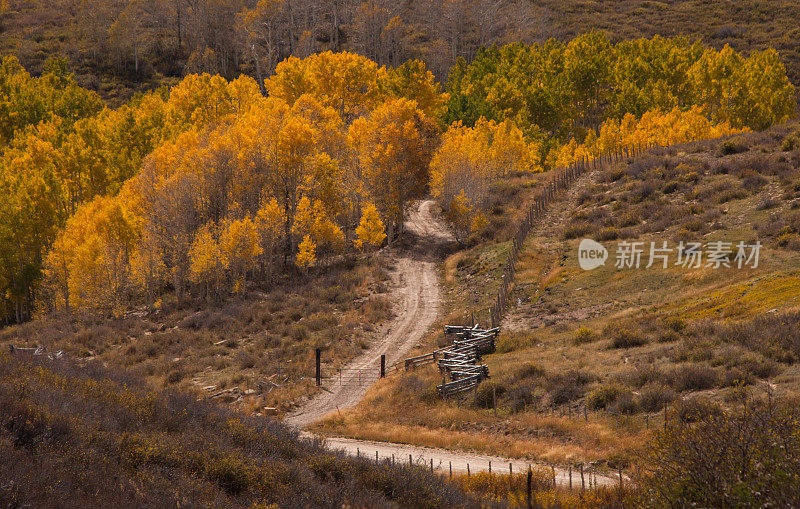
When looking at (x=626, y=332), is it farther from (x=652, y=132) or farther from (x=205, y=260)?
(x=652, y=132)

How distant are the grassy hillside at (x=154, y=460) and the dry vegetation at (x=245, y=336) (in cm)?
1323

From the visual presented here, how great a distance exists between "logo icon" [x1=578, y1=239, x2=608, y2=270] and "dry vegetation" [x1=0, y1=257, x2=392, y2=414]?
1254 centimetres

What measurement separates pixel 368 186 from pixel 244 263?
1311 cm

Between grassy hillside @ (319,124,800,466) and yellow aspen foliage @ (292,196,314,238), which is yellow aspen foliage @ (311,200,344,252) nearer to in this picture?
yellow aspen foliage @ (292,196,314,238)

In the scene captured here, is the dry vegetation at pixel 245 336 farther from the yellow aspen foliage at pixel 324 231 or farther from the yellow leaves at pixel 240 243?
the yellow leaves at pixel 240 243

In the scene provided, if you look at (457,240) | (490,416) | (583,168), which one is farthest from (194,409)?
(583,168)

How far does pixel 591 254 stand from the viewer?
37.1 meters

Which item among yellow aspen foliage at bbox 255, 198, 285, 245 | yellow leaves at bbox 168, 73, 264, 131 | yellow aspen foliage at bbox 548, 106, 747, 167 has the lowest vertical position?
yellow aspen foliage at bbox 255, 198, 285, 245

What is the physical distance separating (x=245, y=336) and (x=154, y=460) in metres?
27.2

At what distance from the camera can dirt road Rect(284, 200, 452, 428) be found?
2753 cm

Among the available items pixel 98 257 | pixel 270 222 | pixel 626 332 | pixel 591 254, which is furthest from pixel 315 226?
pixel 626 332

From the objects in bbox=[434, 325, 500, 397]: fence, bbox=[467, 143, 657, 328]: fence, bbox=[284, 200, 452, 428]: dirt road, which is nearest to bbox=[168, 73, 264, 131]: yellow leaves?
bbox=[284, 200, 452, 428]: dirt road

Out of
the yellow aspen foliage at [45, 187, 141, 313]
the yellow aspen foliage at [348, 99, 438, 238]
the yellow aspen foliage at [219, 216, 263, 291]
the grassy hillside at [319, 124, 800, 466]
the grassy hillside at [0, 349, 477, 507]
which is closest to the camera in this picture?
the grassy hillside at [0, 349, 477, 507]

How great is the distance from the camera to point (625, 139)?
61.1m
